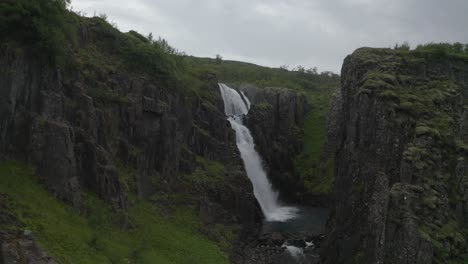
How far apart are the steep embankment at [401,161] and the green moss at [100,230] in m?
10.1

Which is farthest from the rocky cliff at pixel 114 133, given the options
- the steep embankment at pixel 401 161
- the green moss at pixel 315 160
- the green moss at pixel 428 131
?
the green moss at pixel 315 160

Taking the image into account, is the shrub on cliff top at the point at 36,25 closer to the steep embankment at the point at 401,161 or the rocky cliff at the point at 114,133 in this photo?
the rocky cliff at the point at 114,133

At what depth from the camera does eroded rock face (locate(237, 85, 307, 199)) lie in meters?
67.2

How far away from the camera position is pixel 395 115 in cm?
2931

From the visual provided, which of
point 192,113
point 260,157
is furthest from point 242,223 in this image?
point 260,157

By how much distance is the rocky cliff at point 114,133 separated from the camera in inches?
994

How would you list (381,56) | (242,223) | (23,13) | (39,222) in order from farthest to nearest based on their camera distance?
(242,223) < (381,56) < (23,13) < (39,222)

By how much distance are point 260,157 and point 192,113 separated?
17733 mm

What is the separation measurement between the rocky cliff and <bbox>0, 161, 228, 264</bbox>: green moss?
1.10 meters

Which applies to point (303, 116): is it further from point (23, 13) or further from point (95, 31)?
point (23, 13)

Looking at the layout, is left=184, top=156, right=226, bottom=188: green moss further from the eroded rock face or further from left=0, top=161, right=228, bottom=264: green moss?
the eroded rock face

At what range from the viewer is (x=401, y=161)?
87.1ft

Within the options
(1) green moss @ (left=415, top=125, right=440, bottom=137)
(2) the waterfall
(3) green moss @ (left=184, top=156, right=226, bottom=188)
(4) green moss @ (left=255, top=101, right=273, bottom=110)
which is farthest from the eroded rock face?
(1) green moss @ (left=415, top=125, right=440, bottom=137)

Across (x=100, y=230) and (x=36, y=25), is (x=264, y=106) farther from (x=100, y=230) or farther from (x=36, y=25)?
(x=36, y=25)
